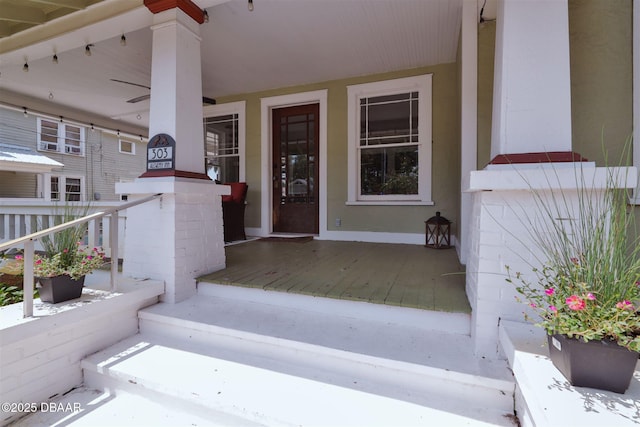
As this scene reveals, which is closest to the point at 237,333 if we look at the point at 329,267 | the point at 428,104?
the point at 329,267

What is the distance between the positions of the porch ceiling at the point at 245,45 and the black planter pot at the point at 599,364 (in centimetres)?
294

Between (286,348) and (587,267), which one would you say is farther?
(286,348)

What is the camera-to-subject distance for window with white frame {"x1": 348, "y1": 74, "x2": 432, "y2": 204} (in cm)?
407

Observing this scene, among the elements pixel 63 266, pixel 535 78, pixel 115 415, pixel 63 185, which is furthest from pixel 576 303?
pixel 63 185

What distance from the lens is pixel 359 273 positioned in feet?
8.16

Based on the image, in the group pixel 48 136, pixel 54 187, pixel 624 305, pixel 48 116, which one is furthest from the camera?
pixel 54 187

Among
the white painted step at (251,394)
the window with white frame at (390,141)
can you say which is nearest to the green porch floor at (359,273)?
the white painted step at (251,394)

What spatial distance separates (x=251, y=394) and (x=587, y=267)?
5.01 feet

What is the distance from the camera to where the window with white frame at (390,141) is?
407 centimetres

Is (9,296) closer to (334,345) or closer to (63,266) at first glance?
(63,266)

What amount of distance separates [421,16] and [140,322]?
144 inches

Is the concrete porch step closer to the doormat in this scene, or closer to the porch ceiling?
the doormat

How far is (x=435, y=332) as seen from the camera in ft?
5.61

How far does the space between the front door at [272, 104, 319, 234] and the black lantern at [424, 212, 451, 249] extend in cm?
174
